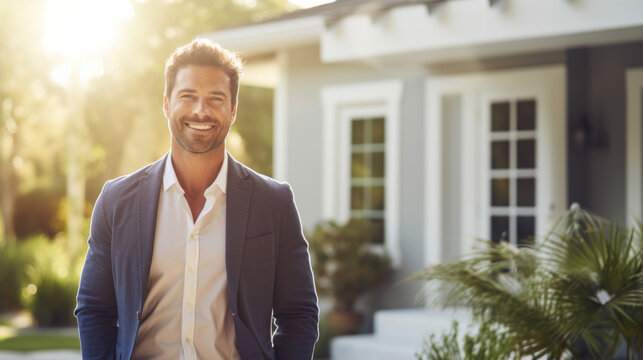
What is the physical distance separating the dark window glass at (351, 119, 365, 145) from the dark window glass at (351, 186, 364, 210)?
19.7 inches

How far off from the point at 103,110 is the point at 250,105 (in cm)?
309

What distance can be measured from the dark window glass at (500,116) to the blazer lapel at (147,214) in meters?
7.11

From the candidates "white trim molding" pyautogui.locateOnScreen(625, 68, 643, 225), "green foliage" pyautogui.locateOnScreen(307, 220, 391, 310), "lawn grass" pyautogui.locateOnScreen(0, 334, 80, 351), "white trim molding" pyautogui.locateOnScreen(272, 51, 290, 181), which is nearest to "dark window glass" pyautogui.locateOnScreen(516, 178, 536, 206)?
"white trim molding" pyautogui.locateOnScreen(625, 68, 643, 225)

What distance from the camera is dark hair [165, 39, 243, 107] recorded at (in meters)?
2.94

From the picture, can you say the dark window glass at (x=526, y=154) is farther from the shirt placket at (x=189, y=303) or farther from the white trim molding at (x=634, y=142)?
the shirt placket at (x=189, y=303)

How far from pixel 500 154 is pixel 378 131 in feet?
5.13

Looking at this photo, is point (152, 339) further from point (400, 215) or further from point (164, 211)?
point (400, 215)

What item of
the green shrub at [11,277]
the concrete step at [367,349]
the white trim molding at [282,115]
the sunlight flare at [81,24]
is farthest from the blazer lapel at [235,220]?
the sunlight flare at [81,24]

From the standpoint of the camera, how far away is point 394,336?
953 cm

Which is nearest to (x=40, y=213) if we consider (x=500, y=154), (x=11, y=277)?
(x=11, y=277)

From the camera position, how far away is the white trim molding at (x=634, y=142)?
348 inches

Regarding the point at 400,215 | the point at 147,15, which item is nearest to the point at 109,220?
the point at 400,215

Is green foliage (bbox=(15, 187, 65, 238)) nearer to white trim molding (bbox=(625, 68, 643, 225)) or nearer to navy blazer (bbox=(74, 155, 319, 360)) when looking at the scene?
white trim molding (bbox=(625, 68, 643, 225))

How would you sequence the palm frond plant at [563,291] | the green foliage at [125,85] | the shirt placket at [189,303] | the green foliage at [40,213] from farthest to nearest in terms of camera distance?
the green foliage at [40,213] < the green foliage at [125,85] < the palm frond plant at [563,291] < the shirt placket at [189,303]
